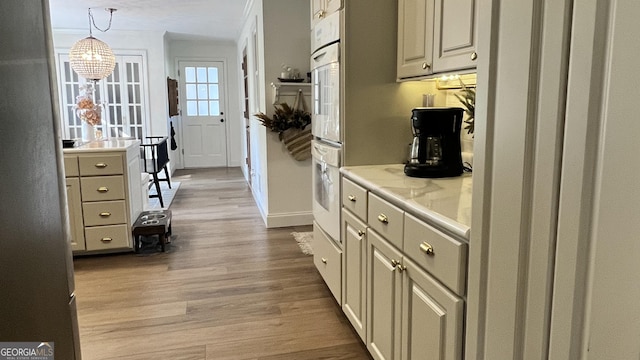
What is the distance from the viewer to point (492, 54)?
0.94 m

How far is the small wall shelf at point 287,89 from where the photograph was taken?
4.26 m

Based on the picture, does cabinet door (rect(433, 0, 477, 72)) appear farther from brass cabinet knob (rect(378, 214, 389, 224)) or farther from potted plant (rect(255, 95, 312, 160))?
potted plant (rect(255, 95, 312, 160))

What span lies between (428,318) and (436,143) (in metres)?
0.90

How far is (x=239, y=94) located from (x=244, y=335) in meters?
6.82

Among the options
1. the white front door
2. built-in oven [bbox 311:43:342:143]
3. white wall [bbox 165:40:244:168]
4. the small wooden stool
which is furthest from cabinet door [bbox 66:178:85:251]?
the white front door

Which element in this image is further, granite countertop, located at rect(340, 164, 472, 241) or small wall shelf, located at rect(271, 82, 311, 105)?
small wall shelf, located at rect(271, 82, 311, 105)

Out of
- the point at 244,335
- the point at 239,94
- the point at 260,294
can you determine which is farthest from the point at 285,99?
the point at 239,94

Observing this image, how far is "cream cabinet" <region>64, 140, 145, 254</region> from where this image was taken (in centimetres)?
352

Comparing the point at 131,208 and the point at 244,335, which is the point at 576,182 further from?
the point at 131,208

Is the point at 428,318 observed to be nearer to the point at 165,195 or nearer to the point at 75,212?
the point at 75,212

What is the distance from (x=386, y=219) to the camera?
5.93 ft

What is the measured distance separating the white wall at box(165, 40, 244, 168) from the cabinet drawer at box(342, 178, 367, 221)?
245 inches

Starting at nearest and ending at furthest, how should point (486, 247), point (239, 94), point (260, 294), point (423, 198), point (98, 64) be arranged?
point (486, 247) < point (423, 198) < point (260, 294) < point (98, 64) < point (239, 94)

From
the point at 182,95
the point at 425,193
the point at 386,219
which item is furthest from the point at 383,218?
the point at 182,95
